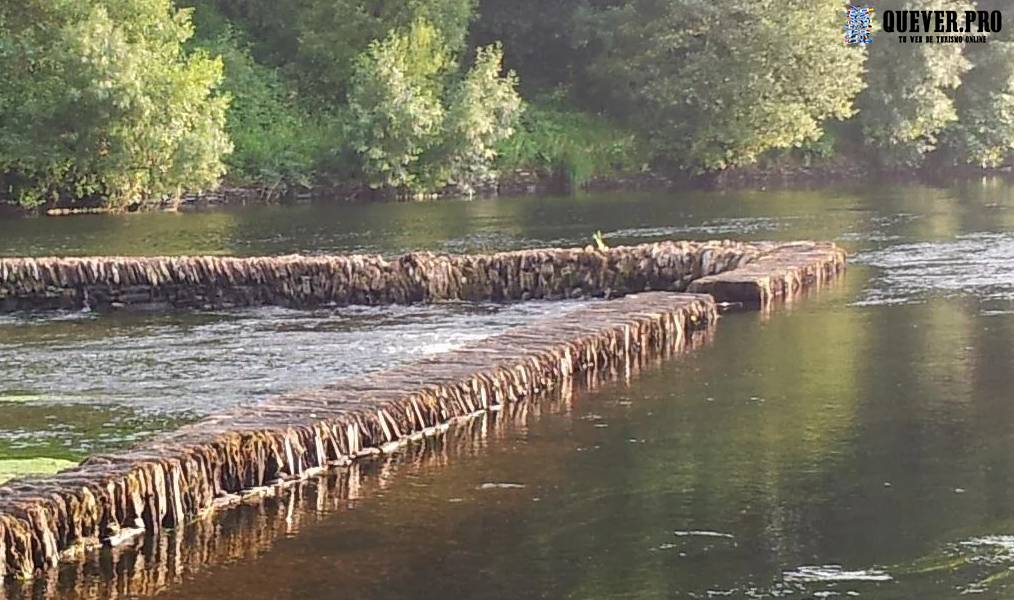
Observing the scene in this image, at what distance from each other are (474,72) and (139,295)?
3177 cm

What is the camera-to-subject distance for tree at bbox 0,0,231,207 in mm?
48312

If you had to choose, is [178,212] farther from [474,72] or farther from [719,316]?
[719,316]

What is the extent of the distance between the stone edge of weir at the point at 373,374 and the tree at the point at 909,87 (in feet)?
120

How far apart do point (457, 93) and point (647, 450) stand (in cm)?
4584

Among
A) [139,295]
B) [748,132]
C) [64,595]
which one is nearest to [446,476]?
[64,595]

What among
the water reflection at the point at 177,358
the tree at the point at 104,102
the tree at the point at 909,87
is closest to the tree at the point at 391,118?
the tree at the point at 104,102

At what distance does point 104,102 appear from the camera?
4859 centimetres

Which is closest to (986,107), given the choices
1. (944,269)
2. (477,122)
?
(477,122)

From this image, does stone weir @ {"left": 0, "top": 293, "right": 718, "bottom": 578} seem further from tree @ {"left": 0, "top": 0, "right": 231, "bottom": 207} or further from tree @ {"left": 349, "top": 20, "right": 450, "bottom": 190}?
tree @ {"left": 349, "top": 20, "right": 450, "bottom": 190}

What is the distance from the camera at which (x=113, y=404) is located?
711 inches

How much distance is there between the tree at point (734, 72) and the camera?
63.2 m

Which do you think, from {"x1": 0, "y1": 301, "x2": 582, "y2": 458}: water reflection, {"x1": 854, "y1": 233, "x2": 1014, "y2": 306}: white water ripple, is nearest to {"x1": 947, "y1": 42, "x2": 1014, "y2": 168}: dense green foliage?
{"x1": 854, "y1": 233, "x2": 1014, "y2": 306}: white water ripple

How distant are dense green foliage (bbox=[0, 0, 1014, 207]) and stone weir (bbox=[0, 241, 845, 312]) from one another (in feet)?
64.0

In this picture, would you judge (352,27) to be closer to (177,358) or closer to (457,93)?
(457,93)
